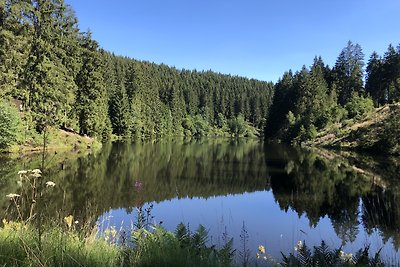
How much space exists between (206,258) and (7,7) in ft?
120

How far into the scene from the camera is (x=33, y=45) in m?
37.9

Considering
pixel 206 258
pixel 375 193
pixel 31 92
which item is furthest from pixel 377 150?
pixel 206 258

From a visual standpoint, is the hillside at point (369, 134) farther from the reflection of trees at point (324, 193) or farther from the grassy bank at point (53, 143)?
the grassy bank at point (53, 143)

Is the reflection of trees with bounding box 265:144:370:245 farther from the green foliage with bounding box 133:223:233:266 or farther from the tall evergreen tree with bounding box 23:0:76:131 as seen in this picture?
the tall evergreen tree with bounding box 23:0:76:131

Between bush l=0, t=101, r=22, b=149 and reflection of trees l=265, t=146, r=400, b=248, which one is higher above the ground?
bush l=0, t=101, r=22, b=149

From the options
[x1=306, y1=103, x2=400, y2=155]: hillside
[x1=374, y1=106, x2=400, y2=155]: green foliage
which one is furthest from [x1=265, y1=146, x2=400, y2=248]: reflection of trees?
[x1=306, y1=103, x2=400, y2=155]: hillside

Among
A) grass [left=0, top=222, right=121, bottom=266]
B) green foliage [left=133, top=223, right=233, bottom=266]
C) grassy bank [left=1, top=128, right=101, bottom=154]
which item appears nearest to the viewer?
grass [left=0, top=222, right=121, bottom=266]

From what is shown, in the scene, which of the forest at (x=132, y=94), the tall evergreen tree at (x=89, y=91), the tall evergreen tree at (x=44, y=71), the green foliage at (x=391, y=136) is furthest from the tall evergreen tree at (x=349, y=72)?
the tall evergreen tree at (x=44, y=71)

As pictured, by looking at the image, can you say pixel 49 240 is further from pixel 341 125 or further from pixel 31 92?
pixel 341 125

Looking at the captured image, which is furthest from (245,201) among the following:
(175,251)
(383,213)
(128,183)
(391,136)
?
(391,136)

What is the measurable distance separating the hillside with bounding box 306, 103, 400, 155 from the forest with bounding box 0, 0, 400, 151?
67.1 inches

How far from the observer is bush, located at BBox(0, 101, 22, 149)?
29188 millimetres

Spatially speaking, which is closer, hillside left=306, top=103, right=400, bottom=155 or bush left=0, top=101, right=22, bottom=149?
bush left=0, top=101, right=22, bottom=149

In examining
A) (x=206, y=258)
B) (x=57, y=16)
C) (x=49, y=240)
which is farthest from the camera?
(x=57, y=16)
